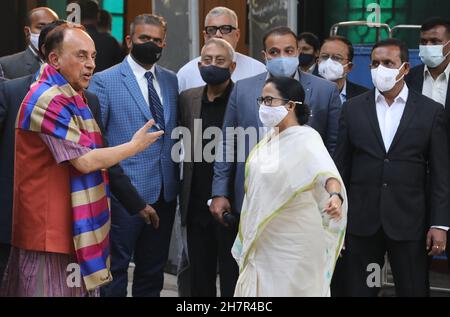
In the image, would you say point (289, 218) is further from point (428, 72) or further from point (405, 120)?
point (428, 72)

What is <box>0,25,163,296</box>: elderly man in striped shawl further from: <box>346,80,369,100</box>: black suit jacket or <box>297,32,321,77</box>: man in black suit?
<box>297,32,321,77</box>: man in black suit

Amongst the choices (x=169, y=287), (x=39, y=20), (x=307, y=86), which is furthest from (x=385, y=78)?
(x=169, y=287)

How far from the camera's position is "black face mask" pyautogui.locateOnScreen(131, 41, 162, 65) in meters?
7.30

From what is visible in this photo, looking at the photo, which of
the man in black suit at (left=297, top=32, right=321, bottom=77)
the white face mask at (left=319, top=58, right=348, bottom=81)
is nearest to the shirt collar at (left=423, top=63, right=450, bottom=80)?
the white face mask at (left=319, top=58, right=348, bottom=81)

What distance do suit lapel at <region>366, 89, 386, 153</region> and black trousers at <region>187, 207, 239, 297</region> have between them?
48.9 inches

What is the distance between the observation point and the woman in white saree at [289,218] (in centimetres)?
588

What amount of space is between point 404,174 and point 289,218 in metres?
1.14

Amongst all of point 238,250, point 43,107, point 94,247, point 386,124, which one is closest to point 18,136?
point 43,107

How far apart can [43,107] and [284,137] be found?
1362 millimetres

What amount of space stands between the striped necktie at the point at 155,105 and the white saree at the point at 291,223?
1.40 metres

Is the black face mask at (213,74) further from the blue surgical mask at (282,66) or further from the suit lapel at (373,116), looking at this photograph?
the suit lapel at (373,116)

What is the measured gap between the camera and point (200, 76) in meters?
7.75

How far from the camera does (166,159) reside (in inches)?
288
